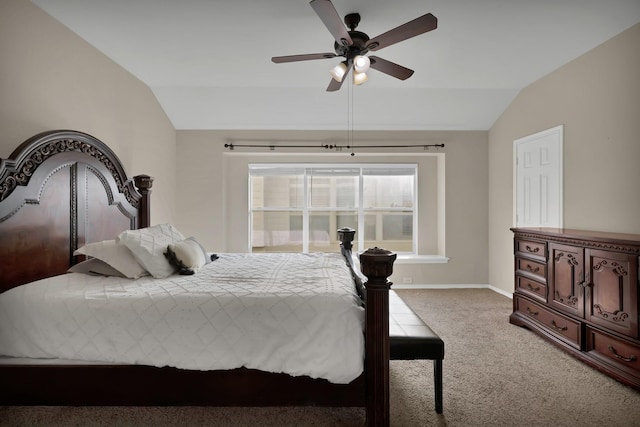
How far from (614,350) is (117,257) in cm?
358

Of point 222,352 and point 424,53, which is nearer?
point 222,352

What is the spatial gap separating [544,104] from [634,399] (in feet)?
10.0

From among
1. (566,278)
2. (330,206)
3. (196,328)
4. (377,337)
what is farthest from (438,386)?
(330,206)

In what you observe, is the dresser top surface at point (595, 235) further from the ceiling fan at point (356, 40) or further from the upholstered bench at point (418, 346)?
the ceiling fan at point (356, 40)

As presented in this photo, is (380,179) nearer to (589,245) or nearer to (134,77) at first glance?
(589,245)

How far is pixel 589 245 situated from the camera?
261 cm

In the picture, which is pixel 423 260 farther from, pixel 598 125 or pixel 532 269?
pixel 598 125

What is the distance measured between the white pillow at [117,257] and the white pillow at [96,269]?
6cm

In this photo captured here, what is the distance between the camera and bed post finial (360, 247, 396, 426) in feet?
5.39

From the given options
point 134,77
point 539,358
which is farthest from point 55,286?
point 539,358

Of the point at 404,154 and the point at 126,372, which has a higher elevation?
the point at 404,154

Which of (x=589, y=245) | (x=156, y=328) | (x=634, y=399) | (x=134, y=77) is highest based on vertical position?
(x=134, y=77)

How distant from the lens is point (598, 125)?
3.15 meters

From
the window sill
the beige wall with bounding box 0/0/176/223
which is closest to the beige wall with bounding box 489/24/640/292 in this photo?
the window sill
